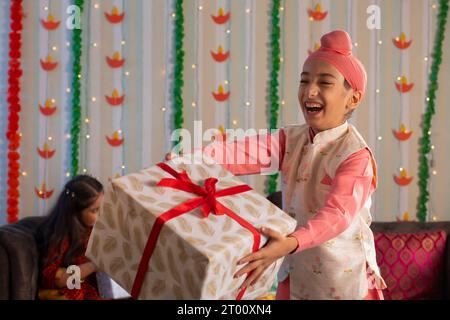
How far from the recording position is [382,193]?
3.97 m

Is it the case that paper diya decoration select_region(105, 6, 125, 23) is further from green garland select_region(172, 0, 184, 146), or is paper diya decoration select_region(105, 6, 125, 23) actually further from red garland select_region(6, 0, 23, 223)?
red garland select_region(6, 0, 23, 223)

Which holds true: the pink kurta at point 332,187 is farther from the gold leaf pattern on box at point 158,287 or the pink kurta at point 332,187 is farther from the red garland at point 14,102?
the red garland at point 14,102

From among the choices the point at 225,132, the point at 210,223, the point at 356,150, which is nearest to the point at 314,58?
the point at 356,150

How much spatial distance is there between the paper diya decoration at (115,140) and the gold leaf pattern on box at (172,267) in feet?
8.45

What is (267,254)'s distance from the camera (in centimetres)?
136

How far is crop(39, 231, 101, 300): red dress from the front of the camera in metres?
2.93

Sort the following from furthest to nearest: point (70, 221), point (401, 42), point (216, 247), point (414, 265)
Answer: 1. point (401, 42)
2. point (414, 265)
3. point (70, 221)
4. point (216, 247)

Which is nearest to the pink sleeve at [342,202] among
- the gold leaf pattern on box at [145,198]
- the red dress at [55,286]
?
the gold leaf pattern on box at [145,198]

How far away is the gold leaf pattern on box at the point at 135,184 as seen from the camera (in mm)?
1404

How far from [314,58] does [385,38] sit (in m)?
2.48

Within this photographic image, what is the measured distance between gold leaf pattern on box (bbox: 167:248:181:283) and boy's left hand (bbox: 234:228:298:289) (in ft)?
0.44

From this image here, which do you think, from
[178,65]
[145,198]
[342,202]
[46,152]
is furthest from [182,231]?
[46,152]

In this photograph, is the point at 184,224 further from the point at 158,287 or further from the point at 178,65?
the point at 178,65

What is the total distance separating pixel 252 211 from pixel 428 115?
9.36 feet
